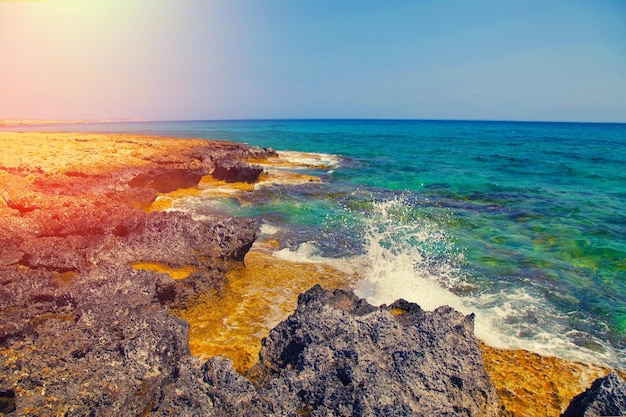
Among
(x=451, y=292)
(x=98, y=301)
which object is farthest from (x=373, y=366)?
(x=451, y=292)

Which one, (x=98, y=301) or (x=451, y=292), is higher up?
(x=98, y=301)

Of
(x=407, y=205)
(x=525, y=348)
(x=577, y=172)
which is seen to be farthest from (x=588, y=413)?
(x=577, y=172)

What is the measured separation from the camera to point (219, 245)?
1016 centimetres

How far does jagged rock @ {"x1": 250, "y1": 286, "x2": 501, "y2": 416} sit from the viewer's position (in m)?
4.41

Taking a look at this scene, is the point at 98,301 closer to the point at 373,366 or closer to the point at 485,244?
the point at 373,366

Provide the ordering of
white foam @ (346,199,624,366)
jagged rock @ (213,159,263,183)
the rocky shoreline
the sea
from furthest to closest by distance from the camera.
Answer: jagged rock @ (213,159,263,183), the sea, white foam @ (346,199,624,366), the rocky shoreline

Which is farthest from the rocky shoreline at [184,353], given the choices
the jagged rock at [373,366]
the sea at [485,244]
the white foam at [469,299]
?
the sea at [485,244]

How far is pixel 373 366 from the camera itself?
4746mm

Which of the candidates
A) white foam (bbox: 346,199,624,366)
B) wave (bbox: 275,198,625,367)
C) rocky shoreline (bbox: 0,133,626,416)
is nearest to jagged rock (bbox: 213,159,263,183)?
wave (bbox: 275,198,625,367)

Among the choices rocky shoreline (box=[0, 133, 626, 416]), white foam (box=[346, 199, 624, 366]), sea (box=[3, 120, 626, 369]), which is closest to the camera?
rocky shoreline (box=[0, 133, 626, 416])

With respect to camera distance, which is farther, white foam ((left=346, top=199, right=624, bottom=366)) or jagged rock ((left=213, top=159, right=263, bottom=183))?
jagged rock ((left=213, top=159, right=263, bottom=183))

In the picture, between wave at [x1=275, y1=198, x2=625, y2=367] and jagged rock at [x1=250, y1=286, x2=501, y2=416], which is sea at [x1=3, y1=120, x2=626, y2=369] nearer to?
wave at [x1=275, y1=198, x2=625, y2=367]

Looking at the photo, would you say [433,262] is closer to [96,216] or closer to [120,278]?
[120,278]

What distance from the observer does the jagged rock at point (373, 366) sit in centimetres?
441
